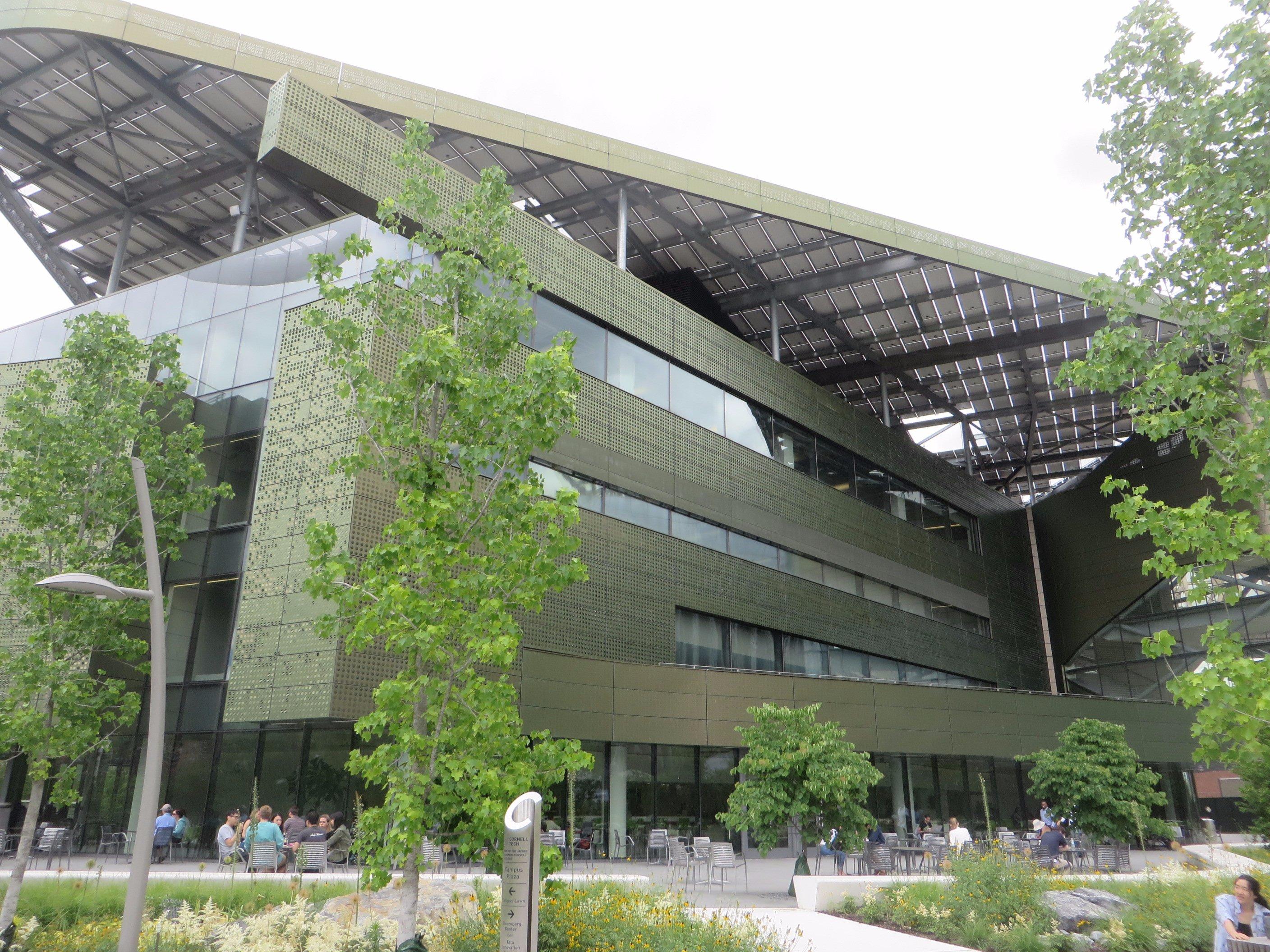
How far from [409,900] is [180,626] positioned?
14802 millimetres

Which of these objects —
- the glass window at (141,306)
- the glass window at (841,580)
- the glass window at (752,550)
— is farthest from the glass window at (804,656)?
the glass window at (141,306)

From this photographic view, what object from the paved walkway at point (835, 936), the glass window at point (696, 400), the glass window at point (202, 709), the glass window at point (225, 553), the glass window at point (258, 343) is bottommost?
the paved walkway at point (835, 936)

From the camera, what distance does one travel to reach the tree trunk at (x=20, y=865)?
11977 millimetres

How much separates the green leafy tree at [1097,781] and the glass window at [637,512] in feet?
42.4

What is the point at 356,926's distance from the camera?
1080 centimetres

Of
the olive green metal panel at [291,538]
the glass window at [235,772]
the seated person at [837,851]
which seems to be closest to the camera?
the olive green metal panel at [291,538]

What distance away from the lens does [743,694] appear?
88.2 ft

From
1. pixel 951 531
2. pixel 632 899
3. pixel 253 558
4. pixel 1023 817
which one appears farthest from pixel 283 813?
pixel 951 531

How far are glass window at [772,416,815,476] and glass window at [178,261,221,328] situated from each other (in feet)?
61.1

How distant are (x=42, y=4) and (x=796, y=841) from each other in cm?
3102

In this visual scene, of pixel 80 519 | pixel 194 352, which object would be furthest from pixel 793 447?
pixel 80 519

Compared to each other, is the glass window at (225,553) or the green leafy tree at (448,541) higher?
A: the glass window at (225,553)

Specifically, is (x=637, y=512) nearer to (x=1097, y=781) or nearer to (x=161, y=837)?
(x=161, y=837)

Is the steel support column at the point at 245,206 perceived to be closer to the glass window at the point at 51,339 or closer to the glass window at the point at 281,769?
the glass window at the point at 51,339
